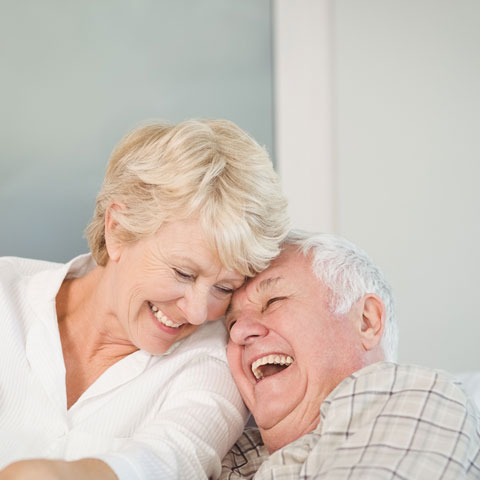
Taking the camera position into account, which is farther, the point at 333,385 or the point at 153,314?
the point at 153,314

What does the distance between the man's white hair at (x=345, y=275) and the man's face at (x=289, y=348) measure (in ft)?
0.07

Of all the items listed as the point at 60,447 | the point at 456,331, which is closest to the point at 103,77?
the point at 60,447

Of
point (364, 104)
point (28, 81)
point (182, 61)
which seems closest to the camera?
point (28, 81)

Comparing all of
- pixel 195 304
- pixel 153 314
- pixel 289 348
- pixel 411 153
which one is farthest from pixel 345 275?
pixel 411 153

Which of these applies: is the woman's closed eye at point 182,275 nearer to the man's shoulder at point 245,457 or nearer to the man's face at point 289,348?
the man's face at point 289,348

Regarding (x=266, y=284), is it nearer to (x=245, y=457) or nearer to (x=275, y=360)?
(x=275, y=360)

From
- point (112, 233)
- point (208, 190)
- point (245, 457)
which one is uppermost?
point (208, 190)

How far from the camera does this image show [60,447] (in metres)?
1.73

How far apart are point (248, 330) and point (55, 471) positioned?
0.62 metres

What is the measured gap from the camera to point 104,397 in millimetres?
1824

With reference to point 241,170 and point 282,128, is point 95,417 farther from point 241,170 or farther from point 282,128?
point 282,128

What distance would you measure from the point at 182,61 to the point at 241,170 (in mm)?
1150

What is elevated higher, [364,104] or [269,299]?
[364,104]

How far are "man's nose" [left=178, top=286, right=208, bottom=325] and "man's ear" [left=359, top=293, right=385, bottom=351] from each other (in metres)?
0.38
